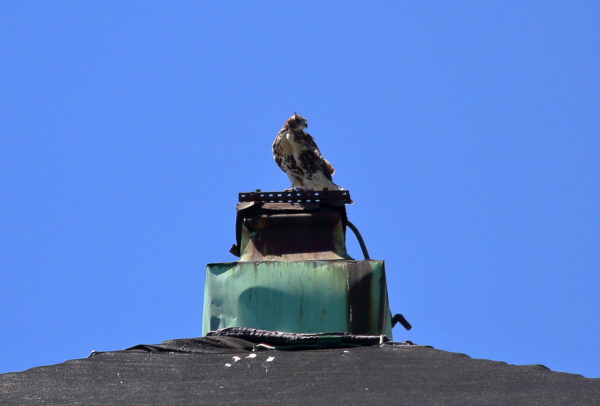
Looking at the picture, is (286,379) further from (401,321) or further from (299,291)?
(401,321)

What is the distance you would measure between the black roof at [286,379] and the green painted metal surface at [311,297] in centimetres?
78

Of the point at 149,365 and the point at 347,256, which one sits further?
the point at 347,256

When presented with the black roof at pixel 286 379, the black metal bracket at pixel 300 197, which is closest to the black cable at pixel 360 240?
the black metal bracket at pixel 300 197

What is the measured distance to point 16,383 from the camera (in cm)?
475

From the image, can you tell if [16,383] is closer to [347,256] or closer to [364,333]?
[364,333]

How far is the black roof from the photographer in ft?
14.4

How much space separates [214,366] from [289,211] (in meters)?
1.97

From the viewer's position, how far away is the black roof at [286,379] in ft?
14.4

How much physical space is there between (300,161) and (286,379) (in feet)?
15.0

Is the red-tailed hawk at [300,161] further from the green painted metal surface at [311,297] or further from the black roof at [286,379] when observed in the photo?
the black roof at [286,379]

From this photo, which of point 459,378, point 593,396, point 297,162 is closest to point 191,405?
point 459,378

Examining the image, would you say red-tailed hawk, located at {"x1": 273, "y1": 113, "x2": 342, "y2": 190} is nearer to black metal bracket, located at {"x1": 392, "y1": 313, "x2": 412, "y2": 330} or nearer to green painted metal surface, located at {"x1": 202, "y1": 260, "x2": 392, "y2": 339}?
black metal bracket, located at {"x1": 392, "y1": 313, "x2": 412, "y2": 330}

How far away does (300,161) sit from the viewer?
9148 mm

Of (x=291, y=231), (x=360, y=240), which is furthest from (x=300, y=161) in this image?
(x=291, y=231)
